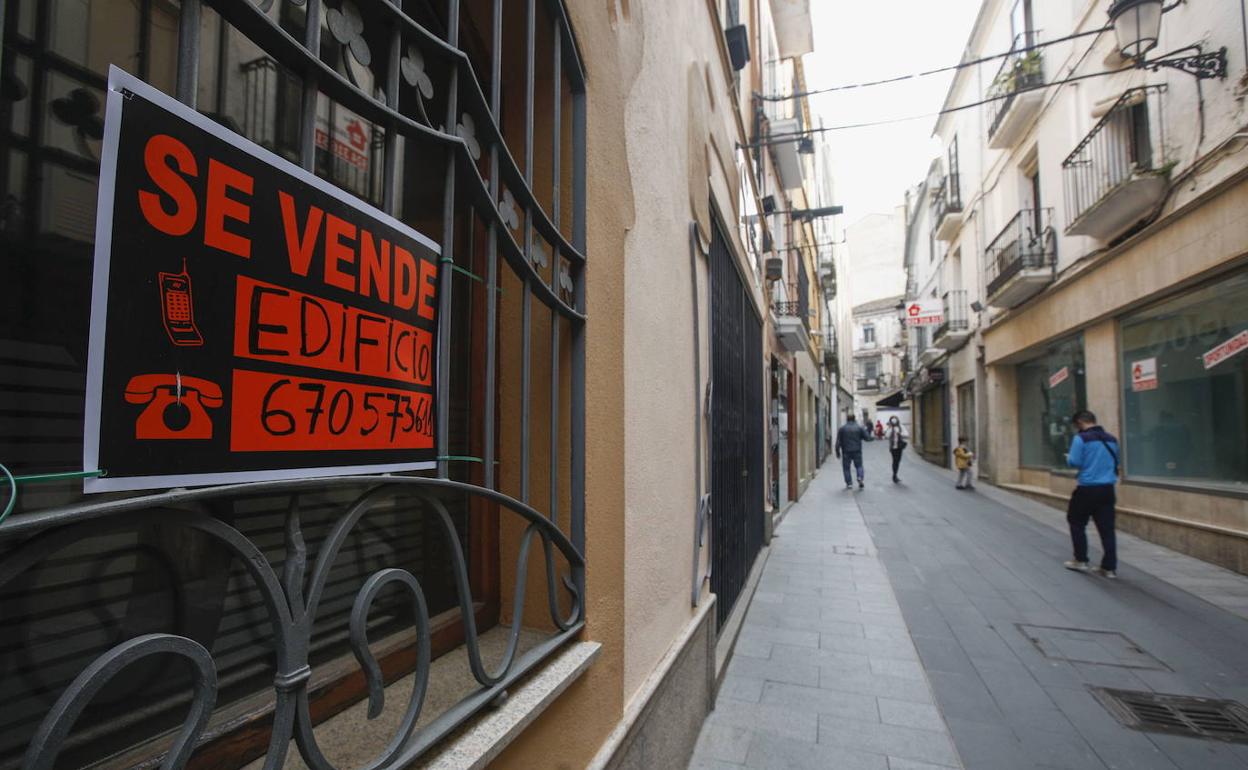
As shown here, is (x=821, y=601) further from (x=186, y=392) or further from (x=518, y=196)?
(x=186, y=392)

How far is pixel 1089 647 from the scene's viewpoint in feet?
15.2

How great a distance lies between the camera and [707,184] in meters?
4.16

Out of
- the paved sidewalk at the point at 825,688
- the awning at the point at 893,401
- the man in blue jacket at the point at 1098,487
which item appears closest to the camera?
the paved sidewalk at the point at 825,688

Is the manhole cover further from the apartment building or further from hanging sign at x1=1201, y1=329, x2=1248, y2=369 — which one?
hanging sign at x1=1201, y1=329, x2=1248, y2=369

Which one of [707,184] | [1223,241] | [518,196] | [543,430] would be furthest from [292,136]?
[1223,241]

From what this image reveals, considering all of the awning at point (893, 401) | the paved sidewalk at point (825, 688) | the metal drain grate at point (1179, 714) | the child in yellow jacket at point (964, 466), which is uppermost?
the awning at point (893, 401)

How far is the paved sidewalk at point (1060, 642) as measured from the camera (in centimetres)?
327

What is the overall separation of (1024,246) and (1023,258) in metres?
0.95

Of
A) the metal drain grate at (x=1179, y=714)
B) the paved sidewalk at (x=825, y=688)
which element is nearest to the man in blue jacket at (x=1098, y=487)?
the paved sidewalk at (x=825, y=688)

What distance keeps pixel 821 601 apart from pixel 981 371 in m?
13.8

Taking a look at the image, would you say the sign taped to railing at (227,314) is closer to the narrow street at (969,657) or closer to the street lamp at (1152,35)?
the narrow street at (969,657)

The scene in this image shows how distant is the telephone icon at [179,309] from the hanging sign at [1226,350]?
377 inches

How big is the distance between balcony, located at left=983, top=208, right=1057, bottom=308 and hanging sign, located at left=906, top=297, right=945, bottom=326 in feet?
17.2

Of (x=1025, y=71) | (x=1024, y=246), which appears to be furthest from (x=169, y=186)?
(x=1025, y=71)
